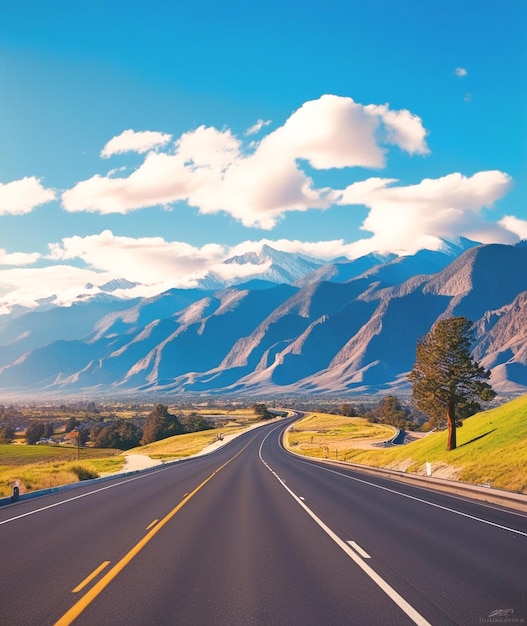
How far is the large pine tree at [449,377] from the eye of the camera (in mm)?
40375

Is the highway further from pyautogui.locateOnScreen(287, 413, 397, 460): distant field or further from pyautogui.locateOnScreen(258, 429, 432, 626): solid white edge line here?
pyautogui.locateOnScreen(287, 413, 397, 460): distant field

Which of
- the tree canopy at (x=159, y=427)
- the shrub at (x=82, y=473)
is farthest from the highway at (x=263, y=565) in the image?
the tree canopy at (x=159, y=427)

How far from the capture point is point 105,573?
9695 millimetres

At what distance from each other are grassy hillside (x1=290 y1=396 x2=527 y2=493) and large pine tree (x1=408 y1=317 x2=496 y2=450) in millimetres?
1978

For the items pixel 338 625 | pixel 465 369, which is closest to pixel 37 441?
pixel 465 369

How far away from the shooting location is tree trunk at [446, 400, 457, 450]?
130 feet

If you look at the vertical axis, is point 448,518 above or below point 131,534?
below

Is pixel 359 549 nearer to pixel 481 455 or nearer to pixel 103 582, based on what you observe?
pixel 103 582

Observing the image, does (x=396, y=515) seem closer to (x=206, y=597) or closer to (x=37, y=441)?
(x=206, y=597)

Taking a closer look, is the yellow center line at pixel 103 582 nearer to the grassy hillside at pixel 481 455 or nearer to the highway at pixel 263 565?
the highway at pixel 263 565

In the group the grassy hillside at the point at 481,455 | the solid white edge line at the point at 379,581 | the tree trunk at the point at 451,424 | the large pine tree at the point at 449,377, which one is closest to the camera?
the solid white edge line at the point at 379,581

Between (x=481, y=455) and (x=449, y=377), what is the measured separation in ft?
29.0

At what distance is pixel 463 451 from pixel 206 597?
31.3 meters

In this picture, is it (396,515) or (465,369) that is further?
(465,369)
